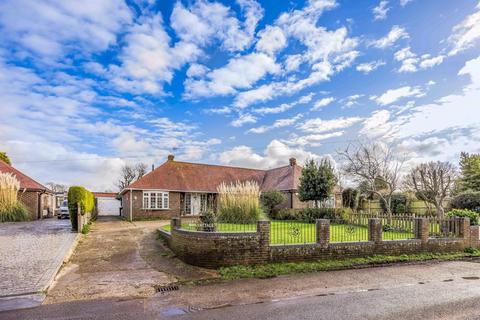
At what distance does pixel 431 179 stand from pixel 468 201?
275 centimetres

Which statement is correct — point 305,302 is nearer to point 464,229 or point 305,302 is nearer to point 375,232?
point 375,232

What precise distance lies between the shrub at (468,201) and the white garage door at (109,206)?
3167 cm

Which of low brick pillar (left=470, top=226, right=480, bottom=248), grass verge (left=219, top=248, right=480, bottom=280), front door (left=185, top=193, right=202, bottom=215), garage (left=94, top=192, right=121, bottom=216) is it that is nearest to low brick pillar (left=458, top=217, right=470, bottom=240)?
low brick pillar (left=470, top=226, right=480, bottom=248)

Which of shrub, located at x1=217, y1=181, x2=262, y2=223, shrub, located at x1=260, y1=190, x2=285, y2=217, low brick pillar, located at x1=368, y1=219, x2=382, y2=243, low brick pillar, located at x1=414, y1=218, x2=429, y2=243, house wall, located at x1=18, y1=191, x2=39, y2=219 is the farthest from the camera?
shrub, located at x1=260, y1=190, x2=285, y2=217

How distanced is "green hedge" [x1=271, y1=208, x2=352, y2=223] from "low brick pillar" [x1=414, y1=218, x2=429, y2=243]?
5946 mm

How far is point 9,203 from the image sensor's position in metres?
17.4

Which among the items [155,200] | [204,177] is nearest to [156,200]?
[155,200]

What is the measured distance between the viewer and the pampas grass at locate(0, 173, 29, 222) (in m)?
17.0

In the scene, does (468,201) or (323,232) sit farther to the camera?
(468,201)

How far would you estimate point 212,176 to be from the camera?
2653 cm

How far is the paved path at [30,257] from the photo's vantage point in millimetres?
6664

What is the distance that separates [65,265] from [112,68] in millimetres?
6950

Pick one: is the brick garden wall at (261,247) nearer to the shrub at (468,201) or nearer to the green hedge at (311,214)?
the green hedge at (311,214)

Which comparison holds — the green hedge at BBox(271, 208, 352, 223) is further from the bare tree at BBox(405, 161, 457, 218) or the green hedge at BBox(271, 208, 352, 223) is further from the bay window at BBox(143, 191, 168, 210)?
the bay window at BBox(143, 191, 168, 210)
